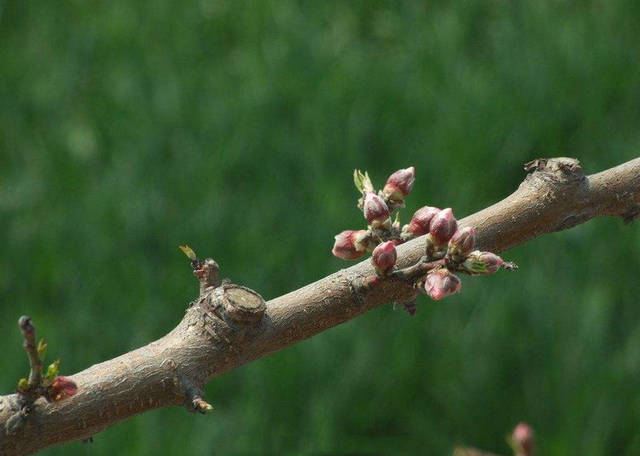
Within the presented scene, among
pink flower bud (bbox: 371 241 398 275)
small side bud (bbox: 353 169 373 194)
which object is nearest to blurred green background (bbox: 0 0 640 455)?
small side bud (bbox: 353 169 373 194)

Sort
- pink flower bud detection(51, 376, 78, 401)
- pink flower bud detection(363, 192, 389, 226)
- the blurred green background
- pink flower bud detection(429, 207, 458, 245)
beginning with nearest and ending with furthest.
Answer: pink flower bud detection(51, 376, 78, 401), pink flower bud detection(429, 207, 458, 245), pink flower bud detection(363, 192, 389, 226), the blurred green background

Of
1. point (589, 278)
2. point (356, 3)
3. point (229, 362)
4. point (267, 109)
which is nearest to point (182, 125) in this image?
point (267, 109)

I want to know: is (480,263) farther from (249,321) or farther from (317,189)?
(317,189)

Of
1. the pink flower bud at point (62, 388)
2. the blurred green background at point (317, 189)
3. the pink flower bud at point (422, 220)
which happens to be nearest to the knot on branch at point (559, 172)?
the pink flower bud at point (422, 220)

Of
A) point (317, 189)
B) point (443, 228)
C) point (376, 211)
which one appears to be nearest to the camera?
point (443, 228)

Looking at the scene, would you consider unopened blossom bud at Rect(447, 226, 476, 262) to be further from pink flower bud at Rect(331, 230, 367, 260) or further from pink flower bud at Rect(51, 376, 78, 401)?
pink flower bud at Rect(51, 376, 78, 401)

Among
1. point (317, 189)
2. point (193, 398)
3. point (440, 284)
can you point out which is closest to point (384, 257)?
point (440, 284)

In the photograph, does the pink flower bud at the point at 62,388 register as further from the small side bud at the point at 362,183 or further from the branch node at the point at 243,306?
the small side bud at the point at 362,183

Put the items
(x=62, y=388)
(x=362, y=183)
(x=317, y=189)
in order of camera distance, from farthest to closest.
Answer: (x=317, y=189) < (x=362, y=183) < (x=62, y=388)
